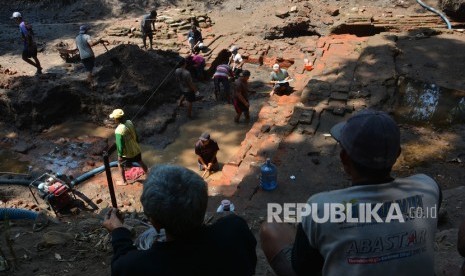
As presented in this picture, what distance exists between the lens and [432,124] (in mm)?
7914

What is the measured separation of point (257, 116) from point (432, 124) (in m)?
3.62

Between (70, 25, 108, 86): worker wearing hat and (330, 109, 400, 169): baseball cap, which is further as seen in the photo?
(70, 25, 108, 86): worker wearing hat

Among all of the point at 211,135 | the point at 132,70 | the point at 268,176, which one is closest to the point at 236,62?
the point at 132,70

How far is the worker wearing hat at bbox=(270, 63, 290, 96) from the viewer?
31.8ft

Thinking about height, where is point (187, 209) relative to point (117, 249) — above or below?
above

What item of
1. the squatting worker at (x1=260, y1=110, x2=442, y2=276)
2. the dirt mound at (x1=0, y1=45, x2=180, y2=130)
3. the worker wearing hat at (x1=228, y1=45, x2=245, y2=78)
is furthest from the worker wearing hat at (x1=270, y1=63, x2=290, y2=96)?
the squatting worker at (x1=260, y1=110, x2=442, y2=276)

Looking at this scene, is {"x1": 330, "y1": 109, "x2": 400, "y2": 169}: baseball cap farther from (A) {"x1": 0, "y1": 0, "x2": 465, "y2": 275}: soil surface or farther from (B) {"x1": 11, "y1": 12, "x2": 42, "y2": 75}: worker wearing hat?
(B) {"x1": 11, "y1": 12, "x2": 42, "y2": 75}: worker wearing hat

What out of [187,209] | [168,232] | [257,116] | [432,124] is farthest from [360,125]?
[257,116]

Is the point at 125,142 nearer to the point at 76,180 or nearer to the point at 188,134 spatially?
the point at 76,180

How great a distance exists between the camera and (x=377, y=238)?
176 centimetres

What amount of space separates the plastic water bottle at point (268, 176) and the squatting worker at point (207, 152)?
1.39 metres

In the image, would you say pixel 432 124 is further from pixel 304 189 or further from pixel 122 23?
pixel 122 23

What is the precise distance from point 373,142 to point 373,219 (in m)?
0.33

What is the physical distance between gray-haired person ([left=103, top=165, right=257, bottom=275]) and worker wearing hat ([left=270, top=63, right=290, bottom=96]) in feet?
26.0
